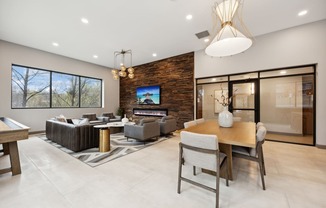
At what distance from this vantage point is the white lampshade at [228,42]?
2.02 m

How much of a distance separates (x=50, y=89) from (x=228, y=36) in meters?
7.18

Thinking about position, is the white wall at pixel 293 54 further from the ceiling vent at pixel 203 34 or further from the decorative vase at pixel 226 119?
the decorative vase at pixel 226 119

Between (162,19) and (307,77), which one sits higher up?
(162,19)

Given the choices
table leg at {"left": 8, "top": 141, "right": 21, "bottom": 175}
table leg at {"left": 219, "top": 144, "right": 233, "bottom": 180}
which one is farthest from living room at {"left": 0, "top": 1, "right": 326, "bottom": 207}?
table leg at {"left": 219, "top": 144, "right": 233, "bottom": 180}

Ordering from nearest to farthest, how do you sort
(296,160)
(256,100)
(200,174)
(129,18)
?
(200,174)
(296,160)
(129,18)
(256,100)

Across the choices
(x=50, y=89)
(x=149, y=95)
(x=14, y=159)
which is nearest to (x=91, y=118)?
(x=50, y=89)

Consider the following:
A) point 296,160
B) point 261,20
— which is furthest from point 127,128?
point 261,20

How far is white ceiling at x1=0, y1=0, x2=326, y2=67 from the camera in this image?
3076 millimetres

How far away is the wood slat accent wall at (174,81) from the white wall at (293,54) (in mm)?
1647

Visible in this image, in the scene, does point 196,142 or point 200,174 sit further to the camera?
point 200,174

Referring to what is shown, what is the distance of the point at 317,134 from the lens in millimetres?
3811

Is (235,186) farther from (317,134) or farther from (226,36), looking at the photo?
(317,134)

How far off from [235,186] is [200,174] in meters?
0.57

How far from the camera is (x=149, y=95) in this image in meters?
7.32
